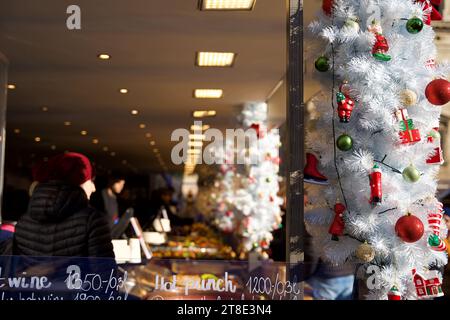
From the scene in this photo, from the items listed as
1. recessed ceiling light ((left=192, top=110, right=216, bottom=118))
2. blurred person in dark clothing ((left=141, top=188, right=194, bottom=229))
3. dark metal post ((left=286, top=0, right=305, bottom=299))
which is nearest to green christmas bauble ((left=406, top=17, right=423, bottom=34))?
dark metal post ((left=286, top=0, right=305, bottom=299))

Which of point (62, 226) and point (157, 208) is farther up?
point (157, 208)

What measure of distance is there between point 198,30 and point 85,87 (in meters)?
2.03

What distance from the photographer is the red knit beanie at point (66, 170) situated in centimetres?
321

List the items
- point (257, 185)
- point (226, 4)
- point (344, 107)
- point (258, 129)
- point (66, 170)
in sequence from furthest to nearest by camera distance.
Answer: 1. point (257, 185)
2. point (258, 129)
3. point (226, 4)
4. point (66, 170)
5. point (344, 107)

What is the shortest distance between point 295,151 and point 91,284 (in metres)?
1.20

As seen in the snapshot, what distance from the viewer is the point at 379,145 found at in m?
3.11

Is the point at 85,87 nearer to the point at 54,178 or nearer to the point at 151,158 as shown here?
the point at 54,178

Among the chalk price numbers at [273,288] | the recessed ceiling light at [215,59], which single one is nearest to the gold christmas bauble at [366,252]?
the chalk price numbers at [273,288]

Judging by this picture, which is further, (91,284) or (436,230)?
(91,284)

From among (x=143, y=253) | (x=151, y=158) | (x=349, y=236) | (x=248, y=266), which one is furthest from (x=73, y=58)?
(x=151, y=158)

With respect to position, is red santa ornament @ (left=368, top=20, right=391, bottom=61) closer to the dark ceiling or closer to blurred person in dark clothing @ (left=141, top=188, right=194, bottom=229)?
the dark ceiling

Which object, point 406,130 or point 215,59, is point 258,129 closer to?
point 215,59

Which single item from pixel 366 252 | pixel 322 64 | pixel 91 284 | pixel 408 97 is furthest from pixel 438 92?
pixel 91 284

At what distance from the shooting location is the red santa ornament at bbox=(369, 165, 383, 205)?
2.99 meters
